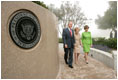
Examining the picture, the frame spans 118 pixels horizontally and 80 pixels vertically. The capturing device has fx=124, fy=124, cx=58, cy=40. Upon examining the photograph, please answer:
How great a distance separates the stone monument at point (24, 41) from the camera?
2.26 meters

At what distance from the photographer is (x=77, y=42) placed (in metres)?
5.45

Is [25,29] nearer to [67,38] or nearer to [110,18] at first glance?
[67,38]

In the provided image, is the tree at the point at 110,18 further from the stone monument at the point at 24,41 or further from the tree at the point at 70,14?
the stone monument at the point at 24,41

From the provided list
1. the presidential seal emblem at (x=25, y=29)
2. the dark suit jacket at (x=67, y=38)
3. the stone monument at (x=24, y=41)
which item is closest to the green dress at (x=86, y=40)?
the dark suit jacket at (x=67, y=38)

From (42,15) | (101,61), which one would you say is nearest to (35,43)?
(42,15)

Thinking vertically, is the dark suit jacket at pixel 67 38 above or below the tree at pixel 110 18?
below

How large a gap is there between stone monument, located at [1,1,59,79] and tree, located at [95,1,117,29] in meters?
24.1

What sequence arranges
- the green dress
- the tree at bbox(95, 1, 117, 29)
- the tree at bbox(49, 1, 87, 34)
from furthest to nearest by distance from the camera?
1. the tree at bbox(95, 1, 117, 29)
2. the tree at bbox(49, 1, 87, 34)
3. the green dress

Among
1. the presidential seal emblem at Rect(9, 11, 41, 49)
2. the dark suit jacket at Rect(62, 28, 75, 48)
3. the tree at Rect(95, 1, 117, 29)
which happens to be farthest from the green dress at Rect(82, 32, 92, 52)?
the tree at Rect(95, 1, 117, 29)

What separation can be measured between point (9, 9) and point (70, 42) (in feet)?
9.39

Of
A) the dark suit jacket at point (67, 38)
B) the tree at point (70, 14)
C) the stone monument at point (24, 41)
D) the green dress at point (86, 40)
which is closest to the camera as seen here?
the stone monument at point (24, 41)

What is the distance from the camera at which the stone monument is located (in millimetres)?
2261

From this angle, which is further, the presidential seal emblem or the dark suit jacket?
the dark suit jacket

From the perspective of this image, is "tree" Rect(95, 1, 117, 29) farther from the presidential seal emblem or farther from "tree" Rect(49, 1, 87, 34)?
the presidential seal emblem
